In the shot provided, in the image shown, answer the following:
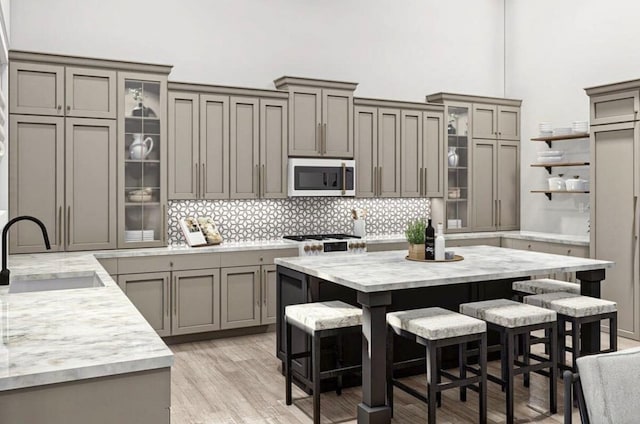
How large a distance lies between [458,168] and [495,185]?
59 cm

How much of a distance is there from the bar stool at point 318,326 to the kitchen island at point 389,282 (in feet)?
0.50

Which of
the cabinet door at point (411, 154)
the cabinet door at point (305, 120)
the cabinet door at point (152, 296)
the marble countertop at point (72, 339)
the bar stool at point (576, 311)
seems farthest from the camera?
the cabinet door at point (411, 154)

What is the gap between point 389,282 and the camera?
10.3 ft

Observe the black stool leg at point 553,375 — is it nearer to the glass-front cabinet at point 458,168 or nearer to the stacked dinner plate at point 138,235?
the glass-front cabinet at point 458,168

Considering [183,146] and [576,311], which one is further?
[183,146]

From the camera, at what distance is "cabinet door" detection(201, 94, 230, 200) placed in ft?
17.7

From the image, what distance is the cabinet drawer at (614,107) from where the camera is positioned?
5.17 m

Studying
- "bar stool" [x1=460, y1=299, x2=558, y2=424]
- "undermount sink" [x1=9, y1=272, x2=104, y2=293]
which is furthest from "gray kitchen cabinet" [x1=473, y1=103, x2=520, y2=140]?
"undermount sink" [x1=9, y1=272, x2=104, y2=293]

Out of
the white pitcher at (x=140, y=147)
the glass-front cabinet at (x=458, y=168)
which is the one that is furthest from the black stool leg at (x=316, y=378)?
the glass-front cabinet at (x=458, y=168)

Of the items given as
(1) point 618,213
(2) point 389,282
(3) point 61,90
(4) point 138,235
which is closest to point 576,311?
(2) point 389,282

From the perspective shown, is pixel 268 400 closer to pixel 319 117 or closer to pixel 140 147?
pixel 140 147

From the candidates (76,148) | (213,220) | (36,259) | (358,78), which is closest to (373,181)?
(358,78)

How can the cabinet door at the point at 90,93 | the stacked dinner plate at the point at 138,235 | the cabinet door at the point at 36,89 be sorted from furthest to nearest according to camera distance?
the stacked dinner plate at the point at 138,235 → the cabinet door at the point at 90,93 → the cabinet door at the point at 36,89

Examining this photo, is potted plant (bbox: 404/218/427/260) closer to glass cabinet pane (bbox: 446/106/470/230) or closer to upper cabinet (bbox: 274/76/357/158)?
upper cabinet (bbox: 274/76/357/158)
